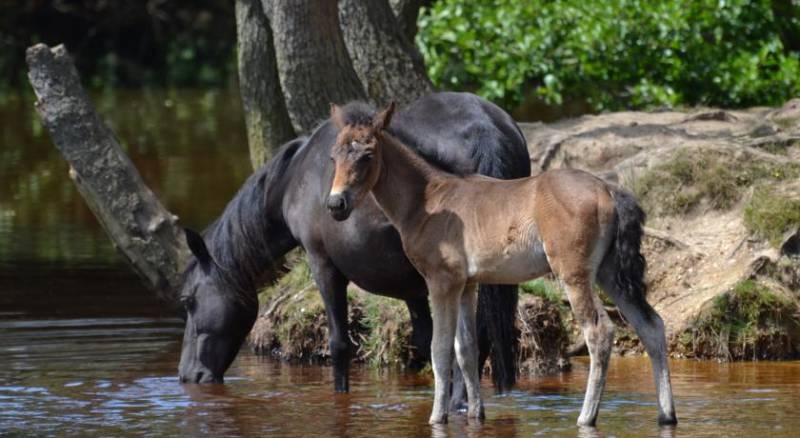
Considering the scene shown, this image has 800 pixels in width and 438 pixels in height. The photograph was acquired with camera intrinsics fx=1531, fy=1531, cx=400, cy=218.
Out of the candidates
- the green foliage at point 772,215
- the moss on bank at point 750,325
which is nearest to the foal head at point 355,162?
the moss on bank at point 750,325

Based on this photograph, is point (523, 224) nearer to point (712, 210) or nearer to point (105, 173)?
point (712, 210)

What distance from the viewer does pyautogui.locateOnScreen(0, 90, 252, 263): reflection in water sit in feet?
51.5

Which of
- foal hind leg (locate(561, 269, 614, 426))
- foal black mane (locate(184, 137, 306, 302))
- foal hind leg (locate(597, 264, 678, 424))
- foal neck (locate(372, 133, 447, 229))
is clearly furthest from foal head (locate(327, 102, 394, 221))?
foal black mane (locate(184, 137, 306, 302))

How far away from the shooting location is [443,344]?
25.5ft

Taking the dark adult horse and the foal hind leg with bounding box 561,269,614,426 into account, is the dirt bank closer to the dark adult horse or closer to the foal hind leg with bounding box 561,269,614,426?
the dark adult horse

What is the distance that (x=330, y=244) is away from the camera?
902 centimetres

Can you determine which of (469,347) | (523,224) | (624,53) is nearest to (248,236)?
(469,347)

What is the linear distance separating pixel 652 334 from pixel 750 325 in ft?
8.62

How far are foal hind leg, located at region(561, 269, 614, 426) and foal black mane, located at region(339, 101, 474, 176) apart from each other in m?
1.16

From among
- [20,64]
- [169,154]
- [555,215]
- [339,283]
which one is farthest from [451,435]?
[20,64]

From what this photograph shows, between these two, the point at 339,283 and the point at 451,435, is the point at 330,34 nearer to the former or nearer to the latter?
the point at 339,283

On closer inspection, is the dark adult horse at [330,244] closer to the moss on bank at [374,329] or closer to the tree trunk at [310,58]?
the moss on bank at [374,329]

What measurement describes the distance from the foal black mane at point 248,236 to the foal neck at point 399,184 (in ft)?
5.48

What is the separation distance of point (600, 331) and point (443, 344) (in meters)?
0.84
